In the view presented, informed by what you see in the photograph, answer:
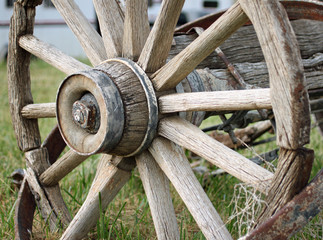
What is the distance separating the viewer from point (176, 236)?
149 centimetres

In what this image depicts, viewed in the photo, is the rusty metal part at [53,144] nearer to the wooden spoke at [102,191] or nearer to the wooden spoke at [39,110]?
the wooden spoke at [39,110]

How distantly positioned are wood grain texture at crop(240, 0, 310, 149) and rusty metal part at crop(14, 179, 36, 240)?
47.9 inches

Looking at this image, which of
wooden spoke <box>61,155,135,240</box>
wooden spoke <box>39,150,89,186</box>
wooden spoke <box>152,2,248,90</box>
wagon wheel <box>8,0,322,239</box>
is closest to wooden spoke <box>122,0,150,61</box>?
wagon wheel <box>8,0,322,239</box>

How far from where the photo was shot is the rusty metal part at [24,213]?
1777 mm

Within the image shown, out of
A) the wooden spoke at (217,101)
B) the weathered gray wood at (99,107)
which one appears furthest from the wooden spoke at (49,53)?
the wooden spoke at (217,101)

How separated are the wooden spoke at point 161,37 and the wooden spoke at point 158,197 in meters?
0.33

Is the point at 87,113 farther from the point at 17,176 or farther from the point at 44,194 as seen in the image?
the point at 17,176

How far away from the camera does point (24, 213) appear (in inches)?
73.7

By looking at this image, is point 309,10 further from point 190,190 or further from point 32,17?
point 32,17

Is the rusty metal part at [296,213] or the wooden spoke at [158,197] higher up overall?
the rusty metal part at [296,213]

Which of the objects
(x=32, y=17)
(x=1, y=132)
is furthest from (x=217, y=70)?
(x=1, y=132)

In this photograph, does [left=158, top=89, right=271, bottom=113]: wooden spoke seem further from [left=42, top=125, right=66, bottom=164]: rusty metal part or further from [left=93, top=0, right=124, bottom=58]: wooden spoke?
[left=42, top=125, right=66, bottom=164]: rusty metal part

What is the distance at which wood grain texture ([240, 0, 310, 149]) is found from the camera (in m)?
1.00

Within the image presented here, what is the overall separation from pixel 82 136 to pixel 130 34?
39cm
